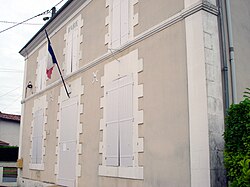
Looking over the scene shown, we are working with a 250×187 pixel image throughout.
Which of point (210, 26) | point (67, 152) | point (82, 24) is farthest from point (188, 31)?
point (67, 152)

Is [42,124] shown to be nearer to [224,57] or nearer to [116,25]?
[116,25]

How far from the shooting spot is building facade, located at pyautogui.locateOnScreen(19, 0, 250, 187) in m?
4.29

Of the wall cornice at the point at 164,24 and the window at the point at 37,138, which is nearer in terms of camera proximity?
the wall cornice at the point at 164,24

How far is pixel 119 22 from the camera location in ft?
20.9

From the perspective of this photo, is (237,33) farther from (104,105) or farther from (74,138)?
(74,138)

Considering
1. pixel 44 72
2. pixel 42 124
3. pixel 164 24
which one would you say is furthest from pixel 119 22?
pixel 42 124

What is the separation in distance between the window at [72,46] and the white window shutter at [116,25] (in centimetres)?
163

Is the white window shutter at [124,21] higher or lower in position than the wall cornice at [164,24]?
higher

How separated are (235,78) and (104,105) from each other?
2.79 metres

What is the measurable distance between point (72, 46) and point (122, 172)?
4.06m

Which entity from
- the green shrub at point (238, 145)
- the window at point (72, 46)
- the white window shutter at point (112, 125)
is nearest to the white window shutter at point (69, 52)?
the window at point (72, 46)

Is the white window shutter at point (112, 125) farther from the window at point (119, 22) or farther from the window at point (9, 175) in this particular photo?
the window at point (9, 175)

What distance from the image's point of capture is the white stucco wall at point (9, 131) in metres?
21.4

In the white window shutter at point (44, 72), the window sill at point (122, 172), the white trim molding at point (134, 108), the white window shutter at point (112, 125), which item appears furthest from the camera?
the white window shutter at point (44, 72)
